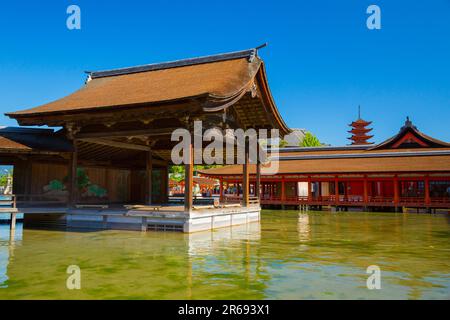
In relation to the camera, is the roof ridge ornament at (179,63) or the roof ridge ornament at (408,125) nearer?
the roof ridge ornament at (179,63)

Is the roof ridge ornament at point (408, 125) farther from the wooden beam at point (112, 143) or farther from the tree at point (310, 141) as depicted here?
the tree at point (310, 141)

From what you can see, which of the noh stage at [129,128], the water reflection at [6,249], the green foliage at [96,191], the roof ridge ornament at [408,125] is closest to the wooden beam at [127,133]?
the noh stage at [129,128]

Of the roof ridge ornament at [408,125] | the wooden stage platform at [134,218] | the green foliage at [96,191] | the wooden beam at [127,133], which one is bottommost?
the wooden stage platform at [134,218]

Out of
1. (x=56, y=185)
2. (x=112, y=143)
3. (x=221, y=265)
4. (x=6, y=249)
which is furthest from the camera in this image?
(x=56, y=185)

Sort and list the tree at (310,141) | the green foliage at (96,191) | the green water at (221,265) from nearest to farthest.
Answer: the green water at (221,265) → the green foliage at (96,191) → the tree at (310,141)

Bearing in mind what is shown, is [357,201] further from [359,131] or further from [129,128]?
[359,131]

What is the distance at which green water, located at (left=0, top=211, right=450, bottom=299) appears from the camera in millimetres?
6625

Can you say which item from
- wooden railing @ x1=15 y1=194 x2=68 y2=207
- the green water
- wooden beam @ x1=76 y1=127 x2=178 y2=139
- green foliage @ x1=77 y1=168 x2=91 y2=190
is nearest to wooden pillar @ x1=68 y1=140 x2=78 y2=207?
wooden beam @ x1=76 y1=127 x2=178 y2=139

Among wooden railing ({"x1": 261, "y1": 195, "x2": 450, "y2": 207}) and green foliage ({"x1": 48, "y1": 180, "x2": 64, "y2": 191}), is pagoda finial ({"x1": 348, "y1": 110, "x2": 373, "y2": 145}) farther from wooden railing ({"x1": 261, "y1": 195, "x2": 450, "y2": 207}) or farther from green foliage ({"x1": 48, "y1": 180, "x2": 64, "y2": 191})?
green foliage ({"x1": 48, "y1": 180, "x2": 64, "y2": 191})

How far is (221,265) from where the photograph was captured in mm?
8992

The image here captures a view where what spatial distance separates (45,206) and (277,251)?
11268mm

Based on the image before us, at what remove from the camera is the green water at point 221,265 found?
6.62 meters

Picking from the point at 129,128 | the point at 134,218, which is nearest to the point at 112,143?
the point at 129,128
